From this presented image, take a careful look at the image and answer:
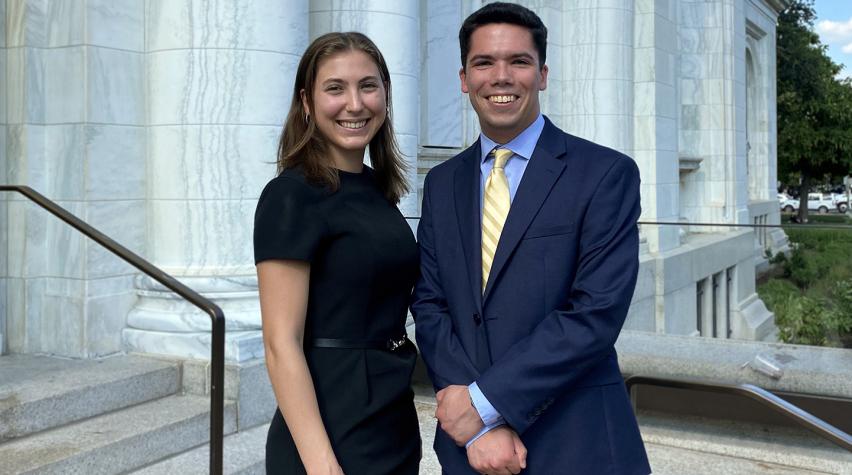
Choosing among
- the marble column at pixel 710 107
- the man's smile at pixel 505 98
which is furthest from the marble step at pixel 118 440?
the marble column at pixel 710 107

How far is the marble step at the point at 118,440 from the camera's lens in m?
4.44

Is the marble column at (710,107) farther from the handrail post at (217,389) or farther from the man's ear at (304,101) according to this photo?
the man's ear at (304,101)

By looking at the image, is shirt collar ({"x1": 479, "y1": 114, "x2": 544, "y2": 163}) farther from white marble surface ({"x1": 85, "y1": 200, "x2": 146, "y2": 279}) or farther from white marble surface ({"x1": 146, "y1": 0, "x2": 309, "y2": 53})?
white marble surface ({"x1": 85, "y1": 200, "x2": 146, "y2": 279})

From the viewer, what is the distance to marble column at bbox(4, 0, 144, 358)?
19.7 ft

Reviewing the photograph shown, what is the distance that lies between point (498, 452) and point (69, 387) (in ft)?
11.8

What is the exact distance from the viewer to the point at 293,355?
245 centimetres

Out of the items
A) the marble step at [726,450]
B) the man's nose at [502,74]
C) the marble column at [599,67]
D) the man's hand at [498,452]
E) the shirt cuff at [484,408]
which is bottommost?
the marble step at [726,450]

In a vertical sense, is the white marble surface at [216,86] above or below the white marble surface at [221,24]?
below

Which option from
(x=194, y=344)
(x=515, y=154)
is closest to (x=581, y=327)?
(x=515, y=154)

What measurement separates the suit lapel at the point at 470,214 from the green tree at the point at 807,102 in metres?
41.9

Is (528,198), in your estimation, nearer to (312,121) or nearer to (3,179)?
(312,121)

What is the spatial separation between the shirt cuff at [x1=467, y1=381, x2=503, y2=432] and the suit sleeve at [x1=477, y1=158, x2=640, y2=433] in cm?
2

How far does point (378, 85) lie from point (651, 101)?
11.7 m

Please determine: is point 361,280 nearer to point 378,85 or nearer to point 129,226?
point 378,85
